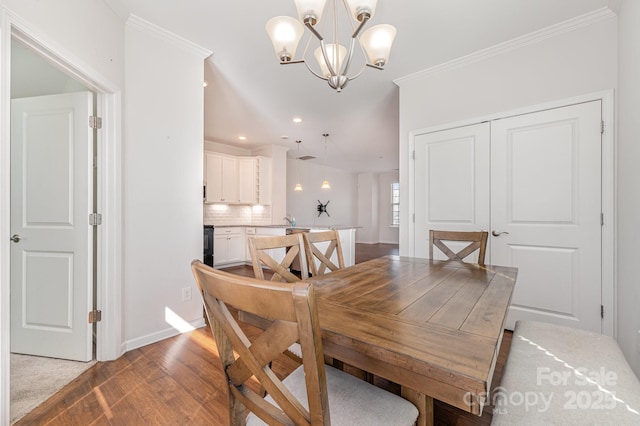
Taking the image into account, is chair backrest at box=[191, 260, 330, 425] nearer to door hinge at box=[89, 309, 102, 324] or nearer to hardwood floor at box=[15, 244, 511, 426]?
hardwood floor at box=[15, 244, 511, 426]

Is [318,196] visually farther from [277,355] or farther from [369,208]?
[277,355]

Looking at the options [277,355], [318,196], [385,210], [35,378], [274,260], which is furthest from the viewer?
[385,210]

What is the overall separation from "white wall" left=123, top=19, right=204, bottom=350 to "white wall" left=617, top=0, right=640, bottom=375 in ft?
11.0

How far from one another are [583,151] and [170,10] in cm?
361

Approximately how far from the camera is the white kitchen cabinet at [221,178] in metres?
5.46

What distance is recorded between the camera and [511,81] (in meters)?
2.55

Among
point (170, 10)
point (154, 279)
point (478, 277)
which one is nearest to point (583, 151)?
point (478, 277)

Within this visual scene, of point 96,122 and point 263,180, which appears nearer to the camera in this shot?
point 96,122

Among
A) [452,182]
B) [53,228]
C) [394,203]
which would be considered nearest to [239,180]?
[53,228]

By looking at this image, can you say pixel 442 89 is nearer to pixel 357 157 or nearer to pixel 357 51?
pixel 357 51

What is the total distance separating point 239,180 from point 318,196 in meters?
3.07

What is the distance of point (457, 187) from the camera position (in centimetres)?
286

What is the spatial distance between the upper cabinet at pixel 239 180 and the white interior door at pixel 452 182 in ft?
12.7

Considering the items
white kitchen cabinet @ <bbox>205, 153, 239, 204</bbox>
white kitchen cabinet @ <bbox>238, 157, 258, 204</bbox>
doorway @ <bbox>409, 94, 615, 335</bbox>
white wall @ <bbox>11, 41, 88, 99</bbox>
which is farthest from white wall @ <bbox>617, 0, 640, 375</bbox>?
white kitchen cabinet @ <bbox>205, 153, 239, 204</bbox>
